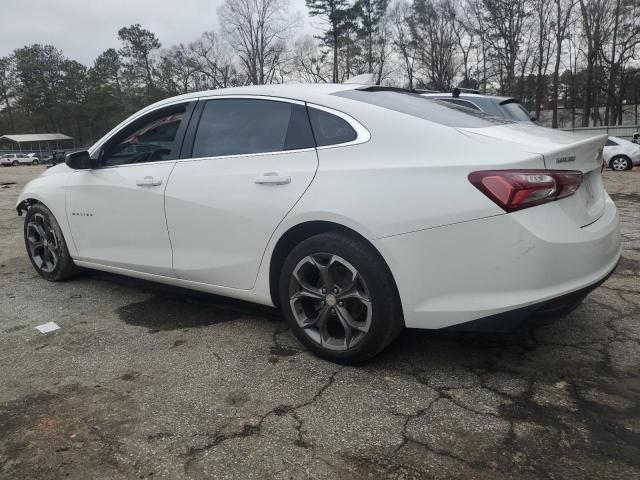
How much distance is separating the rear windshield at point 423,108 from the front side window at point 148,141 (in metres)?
1.24

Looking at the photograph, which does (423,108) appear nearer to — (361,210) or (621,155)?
(361,210)

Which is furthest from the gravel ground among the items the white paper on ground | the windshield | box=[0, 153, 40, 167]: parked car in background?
box=[0, 153, 40, 167]: parked car in background

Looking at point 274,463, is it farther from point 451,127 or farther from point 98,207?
point 98,207

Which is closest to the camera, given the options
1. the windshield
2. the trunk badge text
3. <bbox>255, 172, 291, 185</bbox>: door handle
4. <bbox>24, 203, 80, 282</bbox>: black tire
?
the trunk badge text

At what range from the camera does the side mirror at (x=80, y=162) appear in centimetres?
384

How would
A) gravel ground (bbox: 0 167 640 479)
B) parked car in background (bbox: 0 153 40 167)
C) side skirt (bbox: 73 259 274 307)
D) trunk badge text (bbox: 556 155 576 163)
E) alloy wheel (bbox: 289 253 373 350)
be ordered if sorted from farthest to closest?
parked car in background (bbox: 0 153 40 167)
side skirt (bbox: 73 259 274 307)
alloy wheel (bbox: 289 253 373 350)
trunk badge text (bbox: 556 155 576 163)
gravel ground (bbox: 0 167 640 479)

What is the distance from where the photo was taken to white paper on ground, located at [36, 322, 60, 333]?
343 centimetres

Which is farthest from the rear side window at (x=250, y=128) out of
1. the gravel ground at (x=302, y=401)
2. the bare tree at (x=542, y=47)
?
the bare tree at (x=542, y=47)

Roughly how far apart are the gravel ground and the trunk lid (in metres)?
0.85

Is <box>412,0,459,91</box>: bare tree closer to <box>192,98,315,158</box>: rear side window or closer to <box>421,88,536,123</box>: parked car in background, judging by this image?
<box>421,88,536,123</box>: parked car in background

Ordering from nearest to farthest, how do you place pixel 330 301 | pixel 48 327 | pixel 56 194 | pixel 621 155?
pixel 330 301
pixel 48 327
pixel 56 194
pixel 621 155

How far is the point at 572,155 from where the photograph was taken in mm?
2402

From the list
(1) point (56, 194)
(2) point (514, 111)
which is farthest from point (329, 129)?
(2) point (514, 111)

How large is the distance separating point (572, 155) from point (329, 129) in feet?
4.00
